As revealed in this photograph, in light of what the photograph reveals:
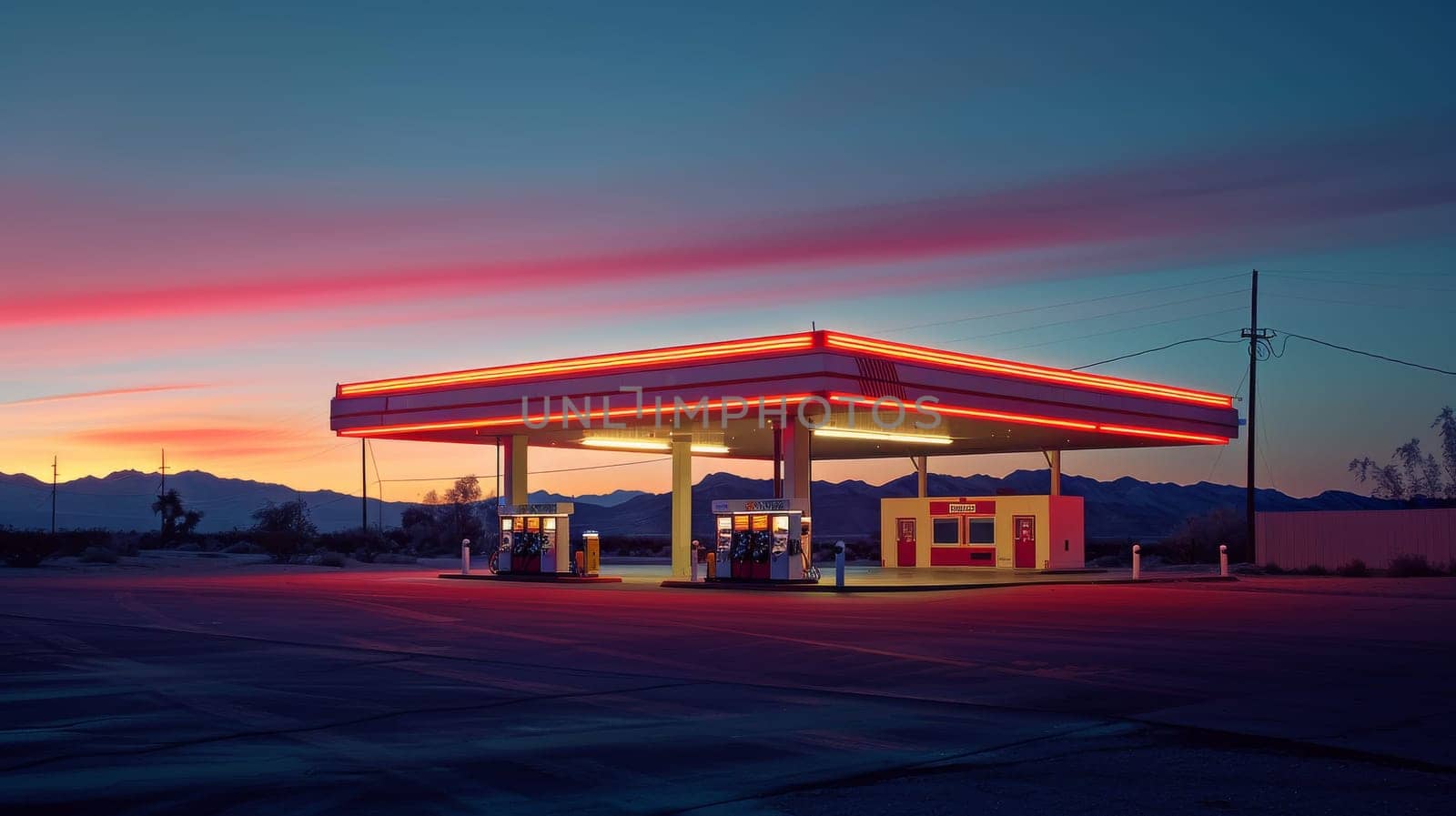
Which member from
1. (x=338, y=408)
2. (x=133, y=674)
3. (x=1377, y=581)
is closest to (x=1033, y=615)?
(x=133, y=674)

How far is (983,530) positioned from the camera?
5106cm

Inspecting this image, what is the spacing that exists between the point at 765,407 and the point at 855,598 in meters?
6.77

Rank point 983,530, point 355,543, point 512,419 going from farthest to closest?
point 355,543 → point 983,530 → point 512,419

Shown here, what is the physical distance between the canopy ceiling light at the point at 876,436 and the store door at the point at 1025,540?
4.16 metres

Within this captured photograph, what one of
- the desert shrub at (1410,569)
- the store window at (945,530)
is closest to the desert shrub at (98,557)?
the store window at (945,530)

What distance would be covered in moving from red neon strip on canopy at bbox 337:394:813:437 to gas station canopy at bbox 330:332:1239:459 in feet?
0.16

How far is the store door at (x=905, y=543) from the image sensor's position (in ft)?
175

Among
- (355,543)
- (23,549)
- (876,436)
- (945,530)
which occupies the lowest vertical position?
(355,543)

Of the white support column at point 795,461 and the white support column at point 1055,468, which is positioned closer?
the white support column at point 795,461

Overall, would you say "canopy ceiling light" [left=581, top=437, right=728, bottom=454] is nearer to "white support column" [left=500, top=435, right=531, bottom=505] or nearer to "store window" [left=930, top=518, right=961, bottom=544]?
"white support column" [left=500, top=435, right=531, bottom=505]

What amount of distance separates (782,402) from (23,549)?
37316 mm

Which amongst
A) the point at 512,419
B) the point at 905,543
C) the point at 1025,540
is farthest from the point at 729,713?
the point at 905,543

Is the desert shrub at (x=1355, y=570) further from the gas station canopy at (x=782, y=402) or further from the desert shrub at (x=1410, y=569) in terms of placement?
the gas station canopy at (x=782, y=402)

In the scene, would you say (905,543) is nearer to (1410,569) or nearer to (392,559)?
(1410,569)
